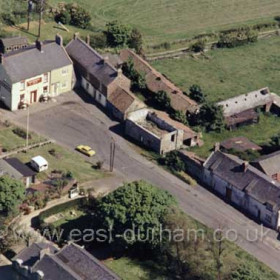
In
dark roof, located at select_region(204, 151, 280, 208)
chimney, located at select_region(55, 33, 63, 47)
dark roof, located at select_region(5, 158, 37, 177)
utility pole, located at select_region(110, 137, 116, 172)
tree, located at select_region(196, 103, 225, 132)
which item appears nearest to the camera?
dark roof, located at select_region(5, 158, 37, 177)

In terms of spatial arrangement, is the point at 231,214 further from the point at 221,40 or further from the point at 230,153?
the point at 221,40

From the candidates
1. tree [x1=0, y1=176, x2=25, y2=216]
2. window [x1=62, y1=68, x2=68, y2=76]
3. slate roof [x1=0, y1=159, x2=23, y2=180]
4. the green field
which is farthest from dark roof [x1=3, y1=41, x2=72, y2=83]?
tree [x1=0, y1=176, x2=25, y2=216]

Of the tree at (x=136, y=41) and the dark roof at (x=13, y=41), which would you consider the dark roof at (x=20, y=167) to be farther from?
the tree at (x=136, y=41)

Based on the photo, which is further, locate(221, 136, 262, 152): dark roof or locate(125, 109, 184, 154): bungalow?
locate(221, 136, 262, 152): dark roof

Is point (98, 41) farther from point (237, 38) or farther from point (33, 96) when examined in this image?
point (237, 38)

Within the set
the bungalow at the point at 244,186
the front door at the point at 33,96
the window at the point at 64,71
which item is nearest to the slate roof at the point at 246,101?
the bungalow at the point at 244,186

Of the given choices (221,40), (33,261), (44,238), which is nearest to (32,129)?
(44,238)

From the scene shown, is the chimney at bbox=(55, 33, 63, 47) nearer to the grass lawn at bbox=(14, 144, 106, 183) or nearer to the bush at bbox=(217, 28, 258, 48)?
the grass lawn at bbox=(14, 144, 106, 183)
